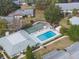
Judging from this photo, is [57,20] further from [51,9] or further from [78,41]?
[78,41]

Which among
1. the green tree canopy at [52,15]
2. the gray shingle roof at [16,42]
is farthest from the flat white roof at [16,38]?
the green tree canopy at [52,15]

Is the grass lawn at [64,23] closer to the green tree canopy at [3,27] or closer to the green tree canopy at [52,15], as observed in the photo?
the green tree canopy at [52,15]

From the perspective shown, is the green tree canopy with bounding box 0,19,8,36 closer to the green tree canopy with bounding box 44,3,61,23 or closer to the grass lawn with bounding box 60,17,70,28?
the green tree canopy with bounding box 44,3,61,23

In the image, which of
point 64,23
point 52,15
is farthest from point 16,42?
point 52,15

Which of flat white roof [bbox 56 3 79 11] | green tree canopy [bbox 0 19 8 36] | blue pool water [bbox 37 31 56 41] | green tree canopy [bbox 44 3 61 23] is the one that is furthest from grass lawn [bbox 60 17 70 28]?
green tree canopy [bbox 0 19 8 36]

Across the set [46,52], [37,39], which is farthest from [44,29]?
[46,52]

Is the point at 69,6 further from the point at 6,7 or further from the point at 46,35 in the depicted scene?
the point at 46,35

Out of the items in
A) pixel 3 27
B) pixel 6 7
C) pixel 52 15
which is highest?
pixel 52 15
